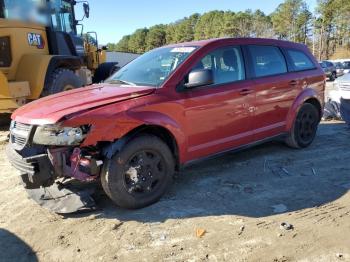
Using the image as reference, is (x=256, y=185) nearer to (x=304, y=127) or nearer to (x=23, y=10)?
(x=304, y=127)

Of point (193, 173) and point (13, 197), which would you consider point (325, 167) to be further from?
point (13, 197)

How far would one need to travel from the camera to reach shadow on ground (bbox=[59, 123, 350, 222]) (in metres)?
4.36

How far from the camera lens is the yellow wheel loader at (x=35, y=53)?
320 inches

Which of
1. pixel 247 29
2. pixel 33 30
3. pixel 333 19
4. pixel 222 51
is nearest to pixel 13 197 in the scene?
pixel 222 51

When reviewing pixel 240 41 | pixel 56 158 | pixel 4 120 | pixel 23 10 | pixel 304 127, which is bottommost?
pixel 4 120

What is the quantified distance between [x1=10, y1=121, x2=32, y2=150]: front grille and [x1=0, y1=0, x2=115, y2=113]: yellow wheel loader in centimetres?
360

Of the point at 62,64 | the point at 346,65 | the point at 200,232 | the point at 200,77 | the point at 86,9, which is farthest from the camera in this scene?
the point at 346,65

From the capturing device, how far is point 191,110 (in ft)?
15.5

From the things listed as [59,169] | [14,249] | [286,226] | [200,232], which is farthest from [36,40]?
[286,226]

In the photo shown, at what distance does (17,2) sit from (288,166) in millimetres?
6845

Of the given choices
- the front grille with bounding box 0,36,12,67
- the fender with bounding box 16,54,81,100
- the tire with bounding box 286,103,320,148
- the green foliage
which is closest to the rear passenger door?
the tire with bounding box 286,103,320,148

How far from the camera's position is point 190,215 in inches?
167

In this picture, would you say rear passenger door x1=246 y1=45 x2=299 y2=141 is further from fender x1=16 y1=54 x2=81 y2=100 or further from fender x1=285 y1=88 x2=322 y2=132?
fender x1=16 y1=54 x2=81 y2=100

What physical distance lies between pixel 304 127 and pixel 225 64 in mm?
2079
